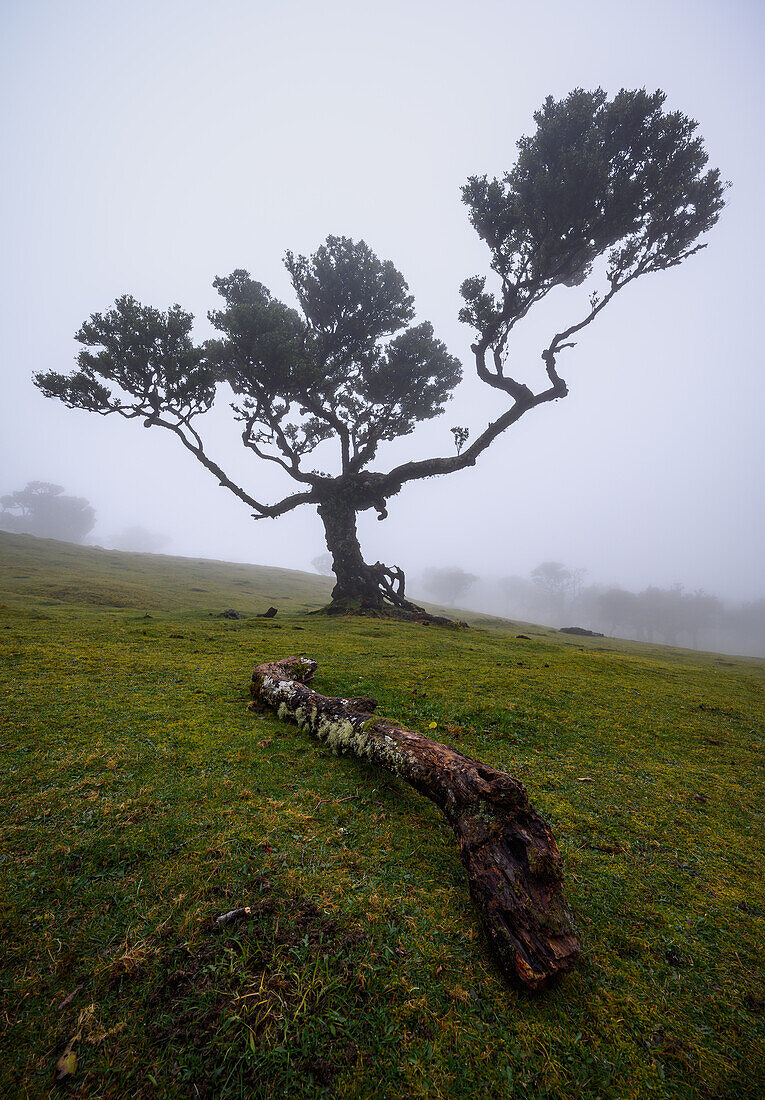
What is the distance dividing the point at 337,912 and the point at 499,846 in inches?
50.6

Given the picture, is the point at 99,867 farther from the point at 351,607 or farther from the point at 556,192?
the point at 556,192

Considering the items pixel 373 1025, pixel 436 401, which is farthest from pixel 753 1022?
pixel 436 401

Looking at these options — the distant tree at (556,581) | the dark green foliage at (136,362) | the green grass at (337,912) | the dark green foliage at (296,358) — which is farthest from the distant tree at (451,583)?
the green grass at (337,912)

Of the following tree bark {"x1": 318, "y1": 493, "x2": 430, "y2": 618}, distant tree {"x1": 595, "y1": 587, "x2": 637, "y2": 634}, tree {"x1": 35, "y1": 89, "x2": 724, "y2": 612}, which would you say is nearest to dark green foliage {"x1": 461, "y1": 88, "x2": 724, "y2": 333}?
tree {"x1": 35, "y1": 89, "x2": 724, "y2": 612}

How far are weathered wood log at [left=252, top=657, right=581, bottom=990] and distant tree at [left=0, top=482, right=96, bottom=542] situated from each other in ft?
407

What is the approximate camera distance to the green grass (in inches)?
76.8

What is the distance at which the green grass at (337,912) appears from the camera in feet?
6.40

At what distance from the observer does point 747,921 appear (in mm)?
3014

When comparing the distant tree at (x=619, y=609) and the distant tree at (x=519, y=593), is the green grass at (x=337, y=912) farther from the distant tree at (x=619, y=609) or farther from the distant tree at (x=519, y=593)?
the distant tree at (x=519, y=593)

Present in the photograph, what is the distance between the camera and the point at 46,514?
332 feet

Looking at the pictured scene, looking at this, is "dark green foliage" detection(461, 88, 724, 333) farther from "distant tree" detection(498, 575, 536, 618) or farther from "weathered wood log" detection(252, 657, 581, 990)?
"distant tree" detection(498, 575, 536, 618)

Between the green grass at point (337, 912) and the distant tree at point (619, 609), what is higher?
the distant tree at point (619, 609)

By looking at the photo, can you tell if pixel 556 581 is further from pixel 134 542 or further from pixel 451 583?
pixel 134 542

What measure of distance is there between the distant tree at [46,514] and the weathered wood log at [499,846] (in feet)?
407
